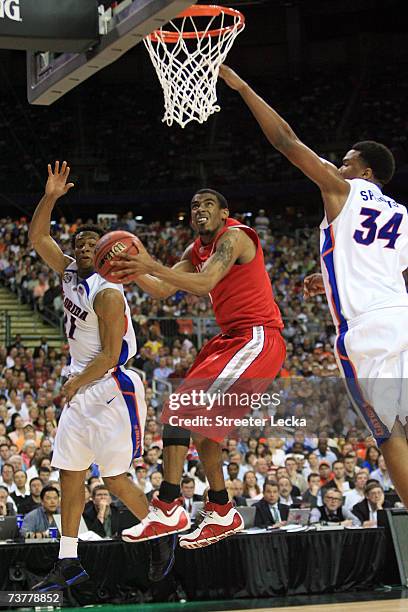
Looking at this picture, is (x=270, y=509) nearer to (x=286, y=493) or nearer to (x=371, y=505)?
(x=286, y=493)

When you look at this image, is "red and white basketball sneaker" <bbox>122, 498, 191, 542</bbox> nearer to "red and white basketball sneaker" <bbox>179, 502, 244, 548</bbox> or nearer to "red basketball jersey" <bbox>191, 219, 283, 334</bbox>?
"red and white basketball sneaker" <bbox>179, 502, 244, 548</bbox>

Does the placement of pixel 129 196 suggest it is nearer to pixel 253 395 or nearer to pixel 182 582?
pixel 182 582

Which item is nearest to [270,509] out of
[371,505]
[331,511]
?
[331,511]

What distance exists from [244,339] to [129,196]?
20957 millimetres

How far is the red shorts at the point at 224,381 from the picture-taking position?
547 centimetres

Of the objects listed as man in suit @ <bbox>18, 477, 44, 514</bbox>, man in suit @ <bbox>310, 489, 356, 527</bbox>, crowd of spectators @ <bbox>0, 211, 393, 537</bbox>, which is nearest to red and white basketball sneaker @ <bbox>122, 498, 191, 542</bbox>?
crowd of spectators @ <bbox>0, 211, 393, 537</bbox>

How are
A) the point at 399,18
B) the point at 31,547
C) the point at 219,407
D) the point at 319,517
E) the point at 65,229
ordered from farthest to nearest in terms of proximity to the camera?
the point at 399,18, the point at 65,229, the point at 319,517, the point at 31,547, the point at 219,407

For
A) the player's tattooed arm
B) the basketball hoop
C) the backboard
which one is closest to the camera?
the player's tattooed arm

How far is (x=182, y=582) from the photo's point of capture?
9461 millimetres

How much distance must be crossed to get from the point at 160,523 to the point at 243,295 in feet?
4.77

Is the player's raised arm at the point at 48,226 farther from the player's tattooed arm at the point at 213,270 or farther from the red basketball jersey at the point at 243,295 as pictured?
the player's tattooed arm at the point at 213,270

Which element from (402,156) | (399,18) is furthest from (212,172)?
(399,18)

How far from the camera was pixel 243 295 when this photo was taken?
5789 mm

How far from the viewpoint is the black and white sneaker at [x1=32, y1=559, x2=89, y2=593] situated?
20.1ft
